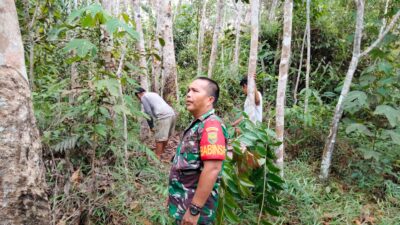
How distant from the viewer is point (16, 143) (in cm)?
130

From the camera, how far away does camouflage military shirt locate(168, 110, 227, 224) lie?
1.83 m

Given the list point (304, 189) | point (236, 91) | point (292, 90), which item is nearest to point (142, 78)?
point (236, 91)

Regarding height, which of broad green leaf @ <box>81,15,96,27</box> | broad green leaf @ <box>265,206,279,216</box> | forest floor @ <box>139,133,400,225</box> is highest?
broad green leaf @ <box>81,15,96,27</box>

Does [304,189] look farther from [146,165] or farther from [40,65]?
[40,65]

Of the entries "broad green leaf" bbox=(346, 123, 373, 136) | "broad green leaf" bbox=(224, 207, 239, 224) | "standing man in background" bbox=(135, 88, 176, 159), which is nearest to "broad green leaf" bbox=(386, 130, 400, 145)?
"broad green leaf" bbox=(346, 123, 373, 136)

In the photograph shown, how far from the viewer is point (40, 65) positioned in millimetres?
3623

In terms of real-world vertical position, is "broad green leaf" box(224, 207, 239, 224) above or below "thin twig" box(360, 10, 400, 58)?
below

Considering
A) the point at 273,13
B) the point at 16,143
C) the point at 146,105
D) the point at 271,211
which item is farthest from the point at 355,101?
the point at 273,13

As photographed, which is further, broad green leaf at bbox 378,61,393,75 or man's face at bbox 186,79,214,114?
broad green leaf at bbox 378,61,393,75

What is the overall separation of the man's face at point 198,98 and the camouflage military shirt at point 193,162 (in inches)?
2.5

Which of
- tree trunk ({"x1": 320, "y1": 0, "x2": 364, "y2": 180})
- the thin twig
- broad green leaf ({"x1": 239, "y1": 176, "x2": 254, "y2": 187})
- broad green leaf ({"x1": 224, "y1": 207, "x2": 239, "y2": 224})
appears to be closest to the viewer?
broad green leaf ({"x1": 224, "y1": 207, "x2": 239, "y2": 224})

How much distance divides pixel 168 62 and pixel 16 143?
15.9 feet

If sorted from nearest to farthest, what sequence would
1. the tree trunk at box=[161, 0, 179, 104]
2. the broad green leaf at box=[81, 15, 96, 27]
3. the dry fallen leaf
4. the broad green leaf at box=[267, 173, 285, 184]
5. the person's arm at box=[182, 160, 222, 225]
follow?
1. the person's arm at box=[182, 160, 222, 225]
2. the broad green leaf at box=[81, 15, 96, 27]
3. the broad green leaf at box=[267, 173, 285, 184]
4. the dry fallen leaf
5. the tree trunk at box=[161, 0, 179, 104]

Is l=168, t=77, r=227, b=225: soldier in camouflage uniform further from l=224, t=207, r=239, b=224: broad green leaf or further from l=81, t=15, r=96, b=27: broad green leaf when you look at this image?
l=81, t=15, r=96, b=27: broad green leaf
